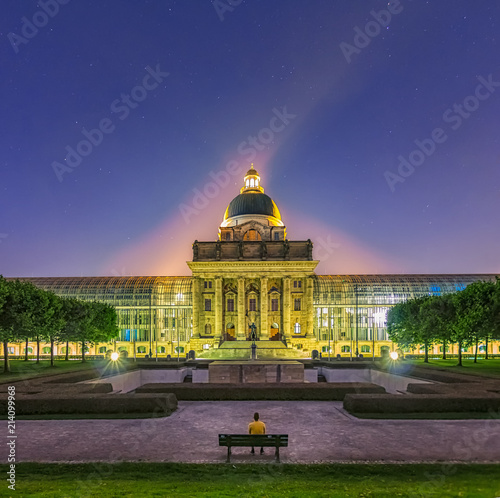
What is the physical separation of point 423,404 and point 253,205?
89855mm

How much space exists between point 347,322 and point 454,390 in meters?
74.3

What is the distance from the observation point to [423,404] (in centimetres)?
2380

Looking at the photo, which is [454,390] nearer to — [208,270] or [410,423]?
[410,423]

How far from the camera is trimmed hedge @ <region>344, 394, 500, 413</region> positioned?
23.6m

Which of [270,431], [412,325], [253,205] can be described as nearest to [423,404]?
[270,431]

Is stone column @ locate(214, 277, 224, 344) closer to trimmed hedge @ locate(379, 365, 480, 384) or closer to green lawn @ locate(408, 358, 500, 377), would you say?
green lawn @ locate(408, 358, 500, 377)

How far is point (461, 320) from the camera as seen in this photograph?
1955 inches

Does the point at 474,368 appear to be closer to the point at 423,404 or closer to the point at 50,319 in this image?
the point at 423,404

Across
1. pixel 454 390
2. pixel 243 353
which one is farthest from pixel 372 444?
pixel 243 353

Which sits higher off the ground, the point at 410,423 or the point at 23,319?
the point at 23,319

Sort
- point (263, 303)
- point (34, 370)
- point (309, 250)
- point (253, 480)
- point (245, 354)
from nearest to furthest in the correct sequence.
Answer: point (253, 480)
point (34, 370)
point (245, 354)
point (263, 303)
point (309, 250)

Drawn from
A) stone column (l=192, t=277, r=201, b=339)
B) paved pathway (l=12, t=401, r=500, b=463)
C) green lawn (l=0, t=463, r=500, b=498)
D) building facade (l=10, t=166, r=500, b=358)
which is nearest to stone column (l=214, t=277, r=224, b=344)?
building facade (l=10, t=166, r=500, b=358)

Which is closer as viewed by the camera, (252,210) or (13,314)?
(13,314)

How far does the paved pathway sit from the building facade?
67.8m
